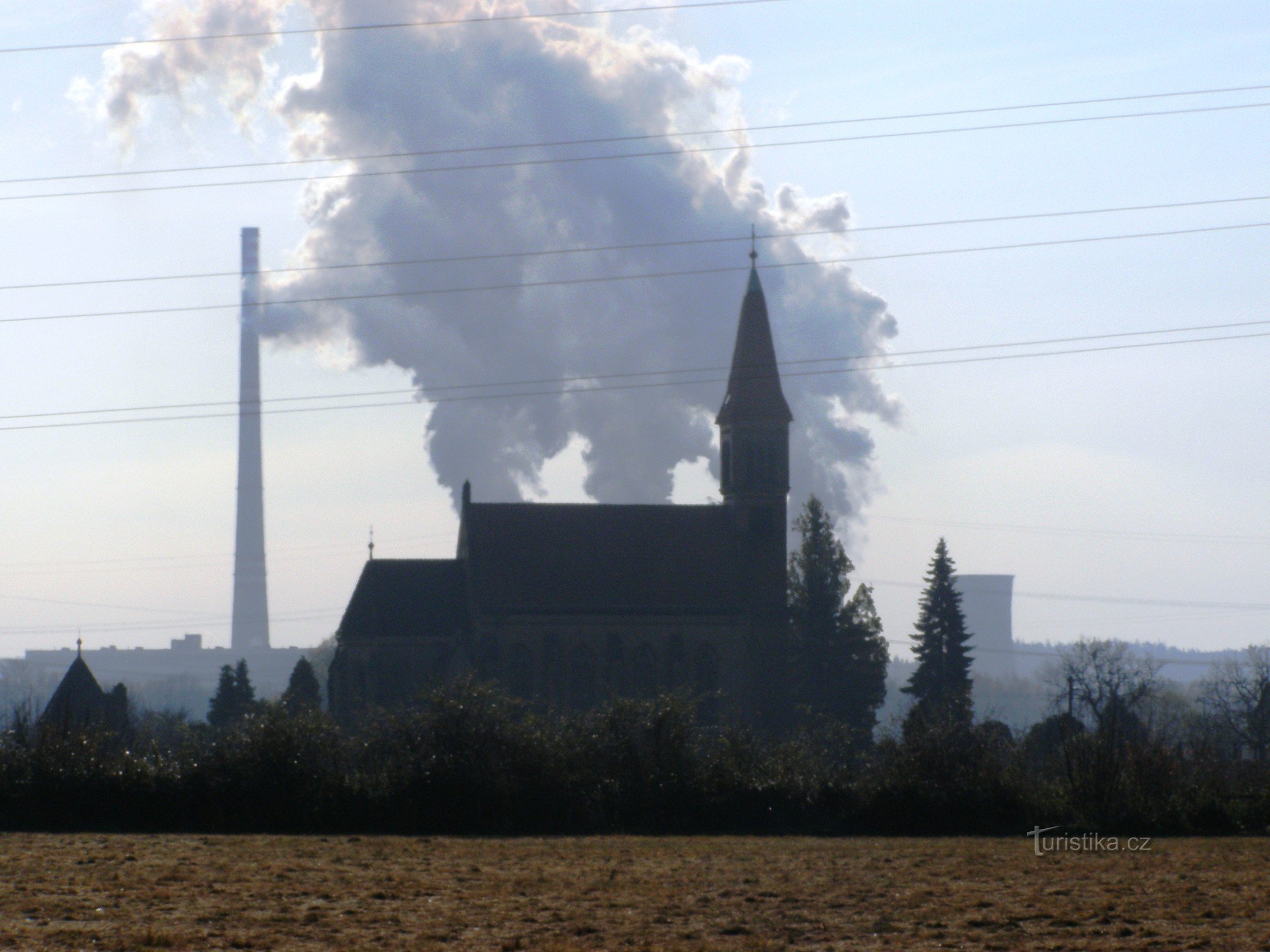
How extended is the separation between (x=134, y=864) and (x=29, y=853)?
242 centimetres

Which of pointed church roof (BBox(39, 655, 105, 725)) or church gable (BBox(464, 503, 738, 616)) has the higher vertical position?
church gable (BBox(464, 503, 738, 616))

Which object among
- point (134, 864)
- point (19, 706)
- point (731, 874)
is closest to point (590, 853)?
point (731, 874)

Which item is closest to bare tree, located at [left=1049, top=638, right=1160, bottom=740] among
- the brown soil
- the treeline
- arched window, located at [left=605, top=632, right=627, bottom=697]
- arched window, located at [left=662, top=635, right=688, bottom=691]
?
the treeline

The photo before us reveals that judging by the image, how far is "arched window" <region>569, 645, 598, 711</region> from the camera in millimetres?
73250

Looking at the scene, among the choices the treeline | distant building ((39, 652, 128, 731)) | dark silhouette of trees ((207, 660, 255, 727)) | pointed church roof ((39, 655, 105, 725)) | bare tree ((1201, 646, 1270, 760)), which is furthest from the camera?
dark silhouette of trees ((207, 660, 255, 727))

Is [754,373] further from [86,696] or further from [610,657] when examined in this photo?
[86,696]

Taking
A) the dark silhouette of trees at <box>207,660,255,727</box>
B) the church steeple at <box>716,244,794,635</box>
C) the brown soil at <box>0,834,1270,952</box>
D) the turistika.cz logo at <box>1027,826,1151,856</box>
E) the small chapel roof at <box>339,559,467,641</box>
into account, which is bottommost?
the turistika.cz logo at <box>1027,826,1151,856</box>

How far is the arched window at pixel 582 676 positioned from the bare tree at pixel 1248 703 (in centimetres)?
3076

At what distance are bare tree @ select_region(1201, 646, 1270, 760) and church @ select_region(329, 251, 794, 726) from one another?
22.2 meters

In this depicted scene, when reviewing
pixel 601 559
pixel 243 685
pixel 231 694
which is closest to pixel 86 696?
pixel 231 694

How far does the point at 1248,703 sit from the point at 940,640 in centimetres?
1904

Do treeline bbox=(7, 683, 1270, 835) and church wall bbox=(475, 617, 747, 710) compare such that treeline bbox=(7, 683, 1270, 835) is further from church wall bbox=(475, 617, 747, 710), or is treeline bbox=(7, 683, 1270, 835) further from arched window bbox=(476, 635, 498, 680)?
church wall bbox=(475, 617, 747, 710)

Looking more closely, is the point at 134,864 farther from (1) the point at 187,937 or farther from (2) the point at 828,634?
(2) the point at 828,634

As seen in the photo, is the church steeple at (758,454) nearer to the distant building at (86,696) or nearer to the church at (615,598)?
the church at (615,598)
